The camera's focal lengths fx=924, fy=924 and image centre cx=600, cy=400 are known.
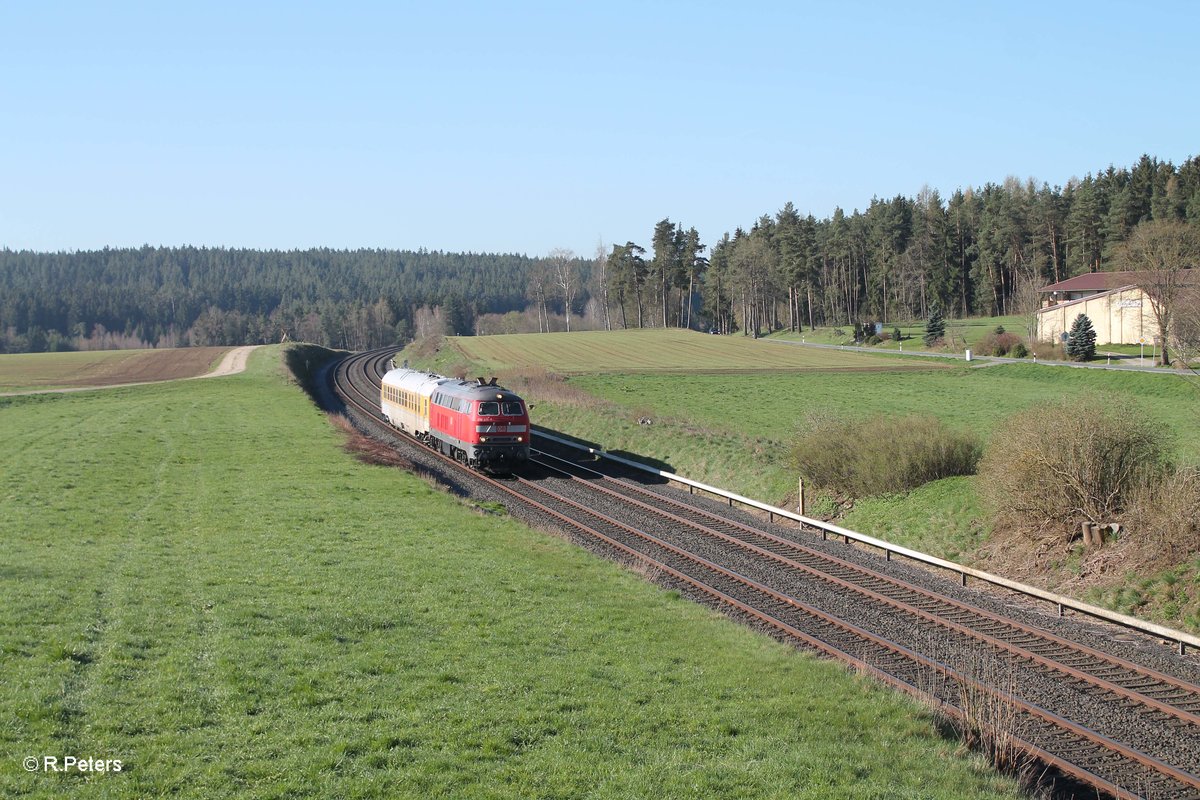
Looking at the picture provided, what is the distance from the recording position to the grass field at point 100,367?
6750cm

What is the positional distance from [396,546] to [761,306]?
336 ft

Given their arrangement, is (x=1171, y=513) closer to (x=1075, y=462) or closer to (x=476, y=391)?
(x=1075, y=462)

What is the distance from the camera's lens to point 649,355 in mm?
78625

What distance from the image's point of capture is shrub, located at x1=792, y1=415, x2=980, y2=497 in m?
24.1

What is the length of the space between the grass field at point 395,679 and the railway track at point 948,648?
129 cm

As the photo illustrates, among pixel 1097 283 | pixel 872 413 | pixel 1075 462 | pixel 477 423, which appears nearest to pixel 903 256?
pixel 1097 283

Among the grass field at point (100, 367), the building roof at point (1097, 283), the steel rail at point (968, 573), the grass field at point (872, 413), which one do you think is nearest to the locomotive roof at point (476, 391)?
the grass field at point (872, 413)

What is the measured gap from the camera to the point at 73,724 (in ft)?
27.8

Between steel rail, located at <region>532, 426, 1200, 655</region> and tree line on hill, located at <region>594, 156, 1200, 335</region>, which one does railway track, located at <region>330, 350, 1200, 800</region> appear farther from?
tree line on hill, located at <region>594, 156, 1200, 335</region>

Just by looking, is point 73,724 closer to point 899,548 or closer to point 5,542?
point 5,542

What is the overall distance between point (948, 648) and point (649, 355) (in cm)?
6457

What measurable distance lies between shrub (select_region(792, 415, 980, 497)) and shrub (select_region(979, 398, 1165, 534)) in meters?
4.45

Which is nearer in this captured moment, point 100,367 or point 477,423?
point 477,423

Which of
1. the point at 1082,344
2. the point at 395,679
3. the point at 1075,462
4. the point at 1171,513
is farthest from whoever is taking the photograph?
the point at 1082,344
